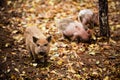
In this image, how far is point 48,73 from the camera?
7234mm

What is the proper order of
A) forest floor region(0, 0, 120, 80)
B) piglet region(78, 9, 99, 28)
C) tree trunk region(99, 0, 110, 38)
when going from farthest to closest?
piglet region(78, 9, 99, 28), tree trunk region(99, 0, 110, 38), forest floor region(0, 0, 120, 80)

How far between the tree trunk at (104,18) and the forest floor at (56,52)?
261 millimetres

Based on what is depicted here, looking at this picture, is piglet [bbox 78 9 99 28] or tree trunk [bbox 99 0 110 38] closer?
tree trunk [bbox 99 0 110 38]

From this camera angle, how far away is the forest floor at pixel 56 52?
718cm

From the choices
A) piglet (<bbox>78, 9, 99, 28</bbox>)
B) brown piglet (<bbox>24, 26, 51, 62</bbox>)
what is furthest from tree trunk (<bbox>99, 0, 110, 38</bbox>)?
brown piglet (<bbox>24, 26, 51, 62</bbox>)

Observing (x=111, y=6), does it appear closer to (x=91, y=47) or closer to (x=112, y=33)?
(x=112, y=33)

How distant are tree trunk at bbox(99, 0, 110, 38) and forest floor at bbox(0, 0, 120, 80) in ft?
0.86

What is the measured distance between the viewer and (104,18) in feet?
28.0

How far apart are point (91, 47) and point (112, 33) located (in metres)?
1.21

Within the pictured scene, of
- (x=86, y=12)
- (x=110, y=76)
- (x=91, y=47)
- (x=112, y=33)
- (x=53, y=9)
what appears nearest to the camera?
(x=110, y=76)

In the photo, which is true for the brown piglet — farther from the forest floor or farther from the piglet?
the piglet

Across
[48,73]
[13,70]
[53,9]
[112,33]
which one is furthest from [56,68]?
[53,9]

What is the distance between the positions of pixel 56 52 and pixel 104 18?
1.89 m

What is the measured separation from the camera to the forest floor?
23.5ft
